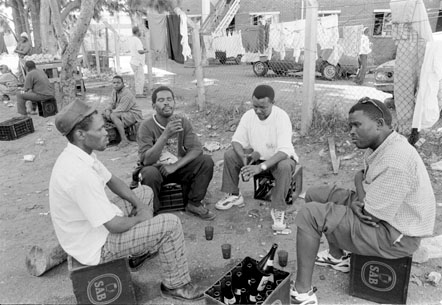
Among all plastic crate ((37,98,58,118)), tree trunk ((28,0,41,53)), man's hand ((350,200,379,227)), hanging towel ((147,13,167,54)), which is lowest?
plastic crate ((37,98,58,118))

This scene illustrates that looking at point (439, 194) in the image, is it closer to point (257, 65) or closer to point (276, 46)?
point (276, 46)

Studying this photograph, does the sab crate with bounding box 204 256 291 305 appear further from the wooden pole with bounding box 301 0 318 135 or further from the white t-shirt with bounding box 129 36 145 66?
the white t-shirt with bounding box 129 36 145 66

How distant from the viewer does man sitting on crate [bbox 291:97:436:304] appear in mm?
2350

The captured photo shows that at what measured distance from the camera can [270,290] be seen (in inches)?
96.9

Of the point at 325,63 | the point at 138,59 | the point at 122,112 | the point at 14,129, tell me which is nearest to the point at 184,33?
the point at 138,59

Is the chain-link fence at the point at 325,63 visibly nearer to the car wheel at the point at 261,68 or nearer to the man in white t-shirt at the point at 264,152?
the car wheel at the point at 261,68

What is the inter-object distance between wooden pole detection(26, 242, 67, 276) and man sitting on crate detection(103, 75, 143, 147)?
373 centimetres

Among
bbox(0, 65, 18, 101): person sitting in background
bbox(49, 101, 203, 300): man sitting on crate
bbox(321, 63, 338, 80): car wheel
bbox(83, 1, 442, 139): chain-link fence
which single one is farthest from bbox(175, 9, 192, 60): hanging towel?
bbox(49, 101, 203, 300): man sitting on crate

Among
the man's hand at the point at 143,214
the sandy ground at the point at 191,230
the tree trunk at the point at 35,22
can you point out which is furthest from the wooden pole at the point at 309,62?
the tree trunk at the point at 35,22

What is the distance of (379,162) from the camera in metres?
2.44

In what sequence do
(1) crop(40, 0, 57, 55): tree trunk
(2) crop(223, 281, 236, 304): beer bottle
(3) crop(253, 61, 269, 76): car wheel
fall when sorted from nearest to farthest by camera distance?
(2) crop(223, 281, 236, 304): beer bottle
(1) crop(40, 0, 57, 55): tree trunk
(3) crop(253, 61, 269, 76): car wheel

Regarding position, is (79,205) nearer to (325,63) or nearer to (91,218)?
(91,218)

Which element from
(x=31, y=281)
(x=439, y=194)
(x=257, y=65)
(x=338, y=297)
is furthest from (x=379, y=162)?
(x=257, y=65)

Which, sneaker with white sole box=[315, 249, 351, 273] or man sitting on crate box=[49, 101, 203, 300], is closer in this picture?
man sitting on crate box=[49, 101, 203, 300]
